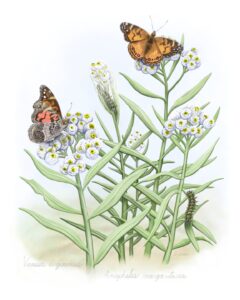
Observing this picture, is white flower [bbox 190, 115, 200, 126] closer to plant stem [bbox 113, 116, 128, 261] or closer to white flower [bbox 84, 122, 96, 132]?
plant stem [bbox 113, 116, 128, 261]

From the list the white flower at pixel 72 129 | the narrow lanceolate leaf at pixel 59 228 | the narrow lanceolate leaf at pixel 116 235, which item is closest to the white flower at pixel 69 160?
the white flower at pixel 72 129

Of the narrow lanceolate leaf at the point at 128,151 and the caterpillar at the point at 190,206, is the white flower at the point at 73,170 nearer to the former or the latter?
the narrow lanceolate leaf at the point at 128,151

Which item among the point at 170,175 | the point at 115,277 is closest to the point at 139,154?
the point at 170,175

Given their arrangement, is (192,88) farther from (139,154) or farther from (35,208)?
(35,208)

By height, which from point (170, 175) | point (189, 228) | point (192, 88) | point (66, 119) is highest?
point (192, 88)

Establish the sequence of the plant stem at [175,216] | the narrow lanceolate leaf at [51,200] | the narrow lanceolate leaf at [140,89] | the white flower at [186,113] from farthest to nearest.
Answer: the narrow lanceolate leaf at [140,89], the plant stem at [175,216], the white flower at [186,113], the narrow lanceolate leaf at [51,200]

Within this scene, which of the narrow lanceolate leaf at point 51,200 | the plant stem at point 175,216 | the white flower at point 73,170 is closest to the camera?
the white flower at point 73,170
